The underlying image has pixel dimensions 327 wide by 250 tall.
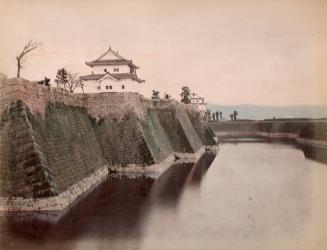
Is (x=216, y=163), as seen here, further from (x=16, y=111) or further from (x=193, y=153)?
(x=16, y=111)

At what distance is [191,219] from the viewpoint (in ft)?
20.3

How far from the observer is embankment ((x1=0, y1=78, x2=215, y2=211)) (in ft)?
20.4

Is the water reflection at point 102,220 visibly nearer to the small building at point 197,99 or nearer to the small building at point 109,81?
the small building at point 197,99

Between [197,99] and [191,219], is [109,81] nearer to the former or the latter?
[197,99]

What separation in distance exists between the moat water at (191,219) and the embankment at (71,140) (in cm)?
49

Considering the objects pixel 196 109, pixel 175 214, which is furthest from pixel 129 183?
pixel 196 109

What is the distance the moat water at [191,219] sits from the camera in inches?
207

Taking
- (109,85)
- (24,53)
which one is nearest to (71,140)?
(24,53)

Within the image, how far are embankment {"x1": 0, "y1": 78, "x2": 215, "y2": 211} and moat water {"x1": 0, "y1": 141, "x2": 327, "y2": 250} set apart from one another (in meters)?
0.49

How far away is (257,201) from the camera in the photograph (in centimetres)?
720

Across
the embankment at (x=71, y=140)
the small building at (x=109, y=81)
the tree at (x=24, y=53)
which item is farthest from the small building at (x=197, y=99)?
the tree at (x=24, y=53)

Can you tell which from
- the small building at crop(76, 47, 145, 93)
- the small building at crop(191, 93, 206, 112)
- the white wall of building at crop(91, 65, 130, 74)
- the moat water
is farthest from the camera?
the small building at crop(76, 47, 145, 93)

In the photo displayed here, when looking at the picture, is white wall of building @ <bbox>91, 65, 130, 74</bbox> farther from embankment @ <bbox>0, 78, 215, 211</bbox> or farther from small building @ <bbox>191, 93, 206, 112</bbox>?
small building @ <bbox>191, 93, 206, 112</bbox>

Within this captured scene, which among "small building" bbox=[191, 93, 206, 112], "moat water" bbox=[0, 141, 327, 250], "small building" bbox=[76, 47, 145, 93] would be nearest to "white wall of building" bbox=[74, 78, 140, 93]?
"small building" bbox=[76, 47, 145, 93]
